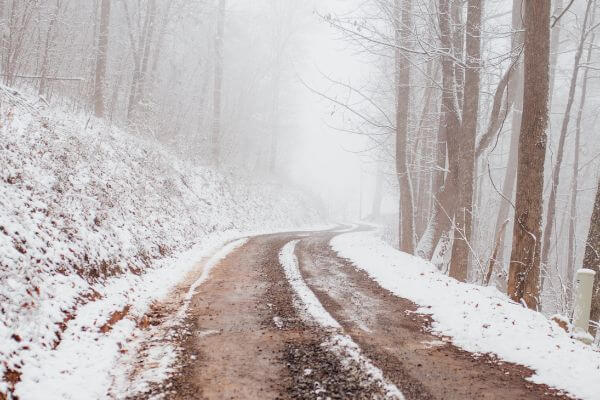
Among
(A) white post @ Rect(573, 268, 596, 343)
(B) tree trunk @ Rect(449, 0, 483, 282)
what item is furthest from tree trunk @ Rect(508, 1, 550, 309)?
(B) tree trunk @ Rect(449, 0, 483, 282)

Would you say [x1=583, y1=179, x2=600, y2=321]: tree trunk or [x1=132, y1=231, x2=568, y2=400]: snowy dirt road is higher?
[x1=583, y1=179, x2=600, y2=321]: tree trunk

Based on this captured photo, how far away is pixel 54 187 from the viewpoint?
789 cm

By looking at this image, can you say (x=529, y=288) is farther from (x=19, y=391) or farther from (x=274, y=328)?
(x=19, y=391)

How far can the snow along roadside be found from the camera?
4368 mm

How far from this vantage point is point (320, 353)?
5.09 meters

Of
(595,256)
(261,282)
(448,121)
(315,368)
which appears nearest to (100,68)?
(261,282)

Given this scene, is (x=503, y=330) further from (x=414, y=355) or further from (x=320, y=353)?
(x=320, y=353)

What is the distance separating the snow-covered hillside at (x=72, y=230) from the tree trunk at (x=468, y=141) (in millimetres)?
6531

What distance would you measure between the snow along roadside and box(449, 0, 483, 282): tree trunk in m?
3.95

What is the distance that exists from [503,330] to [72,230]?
674cm

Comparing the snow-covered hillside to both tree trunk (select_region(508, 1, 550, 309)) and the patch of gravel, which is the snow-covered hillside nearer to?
the patch of gravel

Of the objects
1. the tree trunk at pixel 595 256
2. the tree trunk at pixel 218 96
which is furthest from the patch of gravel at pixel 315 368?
the tree trunk at pixel 218 96

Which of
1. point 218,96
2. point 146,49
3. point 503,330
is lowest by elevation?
point 503,330

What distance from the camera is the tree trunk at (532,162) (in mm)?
7301
